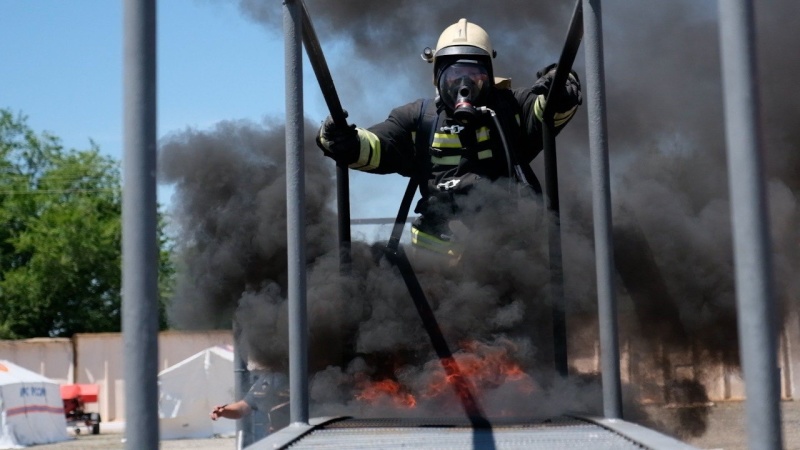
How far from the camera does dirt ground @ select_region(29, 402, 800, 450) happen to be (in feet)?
21.7

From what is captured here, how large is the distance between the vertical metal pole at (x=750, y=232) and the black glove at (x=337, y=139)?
10.1 feet

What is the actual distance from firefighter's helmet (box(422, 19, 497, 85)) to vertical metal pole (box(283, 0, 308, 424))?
5.00 ft

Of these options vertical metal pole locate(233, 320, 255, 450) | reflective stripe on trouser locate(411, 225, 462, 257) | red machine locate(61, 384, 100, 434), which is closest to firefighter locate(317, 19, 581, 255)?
reflective stripe on trouser locate(411, 225, 462, 257)

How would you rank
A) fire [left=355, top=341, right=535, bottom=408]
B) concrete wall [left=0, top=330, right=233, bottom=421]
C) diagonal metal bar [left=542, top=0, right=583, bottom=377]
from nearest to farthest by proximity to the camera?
diagonal metal bar [left=542, top=0, right=583, bottom=377] → fire [left=355, top=341, right=535, bottom=408] → concrete wall [left=0, top=330, right=233, bottom=421]

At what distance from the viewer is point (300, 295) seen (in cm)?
396

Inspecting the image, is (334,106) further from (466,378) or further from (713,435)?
(713,435)

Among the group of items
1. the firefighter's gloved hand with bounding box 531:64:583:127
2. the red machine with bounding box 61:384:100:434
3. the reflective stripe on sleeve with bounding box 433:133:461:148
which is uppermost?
the firefighter's gloved hand with bounding box 531:64:583:127

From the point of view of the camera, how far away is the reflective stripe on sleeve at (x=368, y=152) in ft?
18.0

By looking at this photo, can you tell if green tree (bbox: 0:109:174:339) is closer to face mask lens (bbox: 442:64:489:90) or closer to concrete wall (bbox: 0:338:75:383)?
concrete wall (bbox: 0:338:75:383)

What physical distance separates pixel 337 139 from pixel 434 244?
0.81 meters

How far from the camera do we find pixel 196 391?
21.3 metres

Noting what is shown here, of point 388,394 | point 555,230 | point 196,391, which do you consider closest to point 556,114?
point 555,230

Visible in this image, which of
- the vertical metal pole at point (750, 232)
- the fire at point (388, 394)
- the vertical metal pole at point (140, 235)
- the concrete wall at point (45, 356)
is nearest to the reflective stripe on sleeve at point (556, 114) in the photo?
the fire at point (388, 394)

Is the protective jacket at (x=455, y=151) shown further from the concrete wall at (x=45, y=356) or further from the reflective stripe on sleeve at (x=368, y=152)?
the concrete wall at (x=45, y=356)
